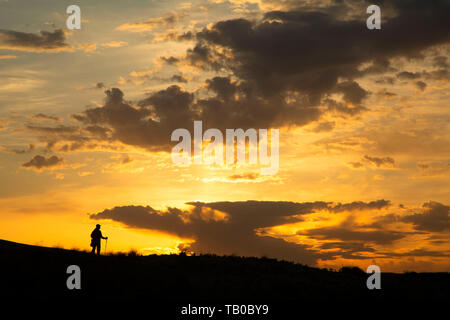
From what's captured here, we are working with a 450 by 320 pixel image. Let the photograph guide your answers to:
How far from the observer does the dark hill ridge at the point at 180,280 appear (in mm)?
35281

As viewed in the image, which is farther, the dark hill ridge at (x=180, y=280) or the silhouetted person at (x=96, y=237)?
the silhouetted person at (x=96, y=237)

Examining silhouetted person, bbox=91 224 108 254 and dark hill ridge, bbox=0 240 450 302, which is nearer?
dark hill ridge, bbox=0 240 450 302

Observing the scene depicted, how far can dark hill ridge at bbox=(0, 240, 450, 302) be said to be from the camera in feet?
116

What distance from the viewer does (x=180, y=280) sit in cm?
3838

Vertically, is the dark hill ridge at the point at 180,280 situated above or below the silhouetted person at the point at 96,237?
below

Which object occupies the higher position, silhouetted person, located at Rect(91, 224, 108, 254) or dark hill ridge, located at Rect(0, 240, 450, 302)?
silhouetted person, located at Rect(91, 224, 108, 254)

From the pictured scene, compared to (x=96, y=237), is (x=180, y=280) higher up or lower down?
lower down

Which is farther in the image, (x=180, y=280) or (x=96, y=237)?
(x=96, y=237)
